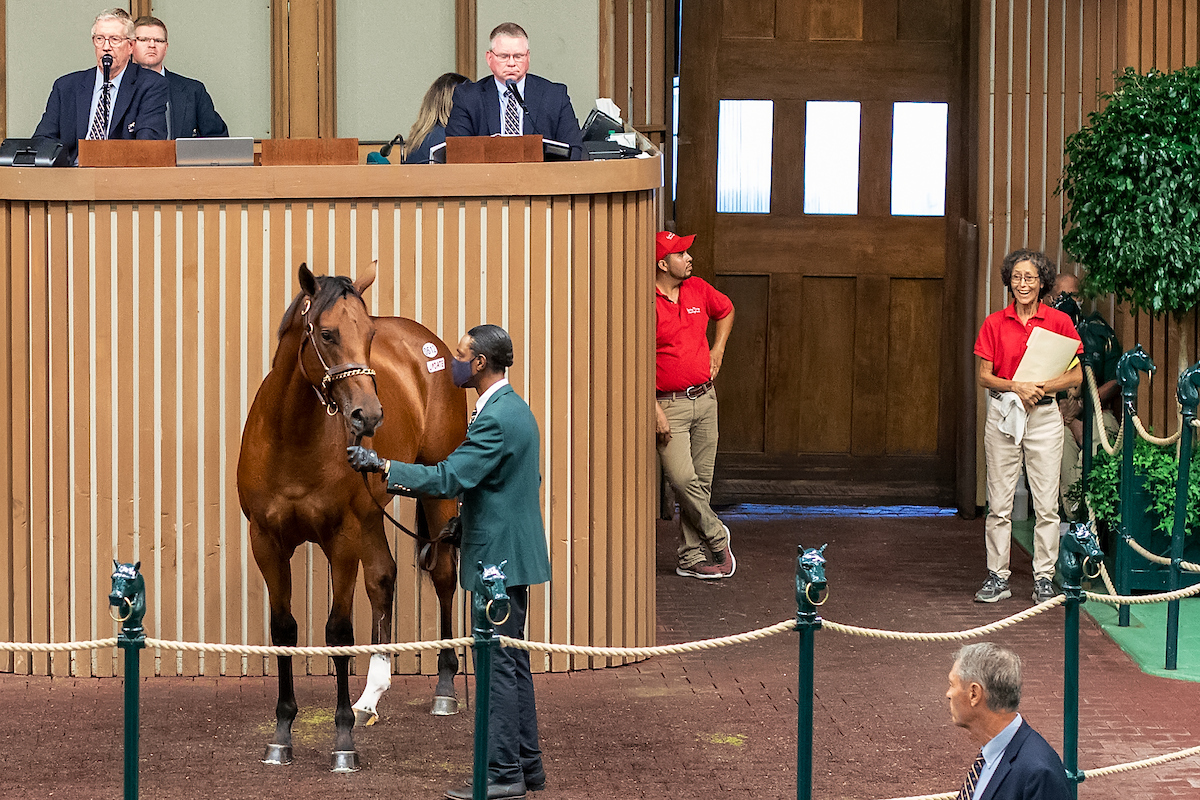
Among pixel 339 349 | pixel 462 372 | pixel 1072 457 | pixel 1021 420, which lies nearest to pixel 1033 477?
pixel 1021 420

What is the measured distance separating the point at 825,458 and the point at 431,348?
16.0 feet

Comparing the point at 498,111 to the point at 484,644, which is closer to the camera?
the point at 484,644

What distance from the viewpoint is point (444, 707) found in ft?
22.5

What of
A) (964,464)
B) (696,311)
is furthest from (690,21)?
(964,464)

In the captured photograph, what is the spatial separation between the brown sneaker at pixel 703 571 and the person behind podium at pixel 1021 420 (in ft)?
4.62

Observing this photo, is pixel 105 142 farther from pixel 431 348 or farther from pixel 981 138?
pixel 981 138

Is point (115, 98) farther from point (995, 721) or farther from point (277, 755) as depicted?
point (995, 721)

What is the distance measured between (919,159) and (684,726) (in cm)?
543

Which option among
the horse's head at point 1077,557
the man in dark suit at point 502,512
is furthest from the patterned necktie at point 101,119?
the horse's head at point 1077,557

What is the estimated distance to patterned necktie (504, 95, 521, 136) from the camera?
7801mm

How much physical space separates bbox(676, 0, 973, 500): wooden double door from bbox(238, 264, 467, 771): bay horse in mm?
4298

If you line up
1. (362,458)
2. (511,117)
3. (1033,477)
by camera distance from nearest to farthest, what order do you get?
(362,458), (511,117), (1033,477)

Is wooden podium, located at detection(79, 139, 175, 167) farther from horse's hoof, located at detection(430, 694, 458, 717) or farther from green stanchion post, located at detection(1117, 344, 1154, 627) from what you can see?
green stanchion post, located at detection(1117, 344, 1154, 627)

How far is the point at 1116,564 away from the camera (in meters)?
8.92
